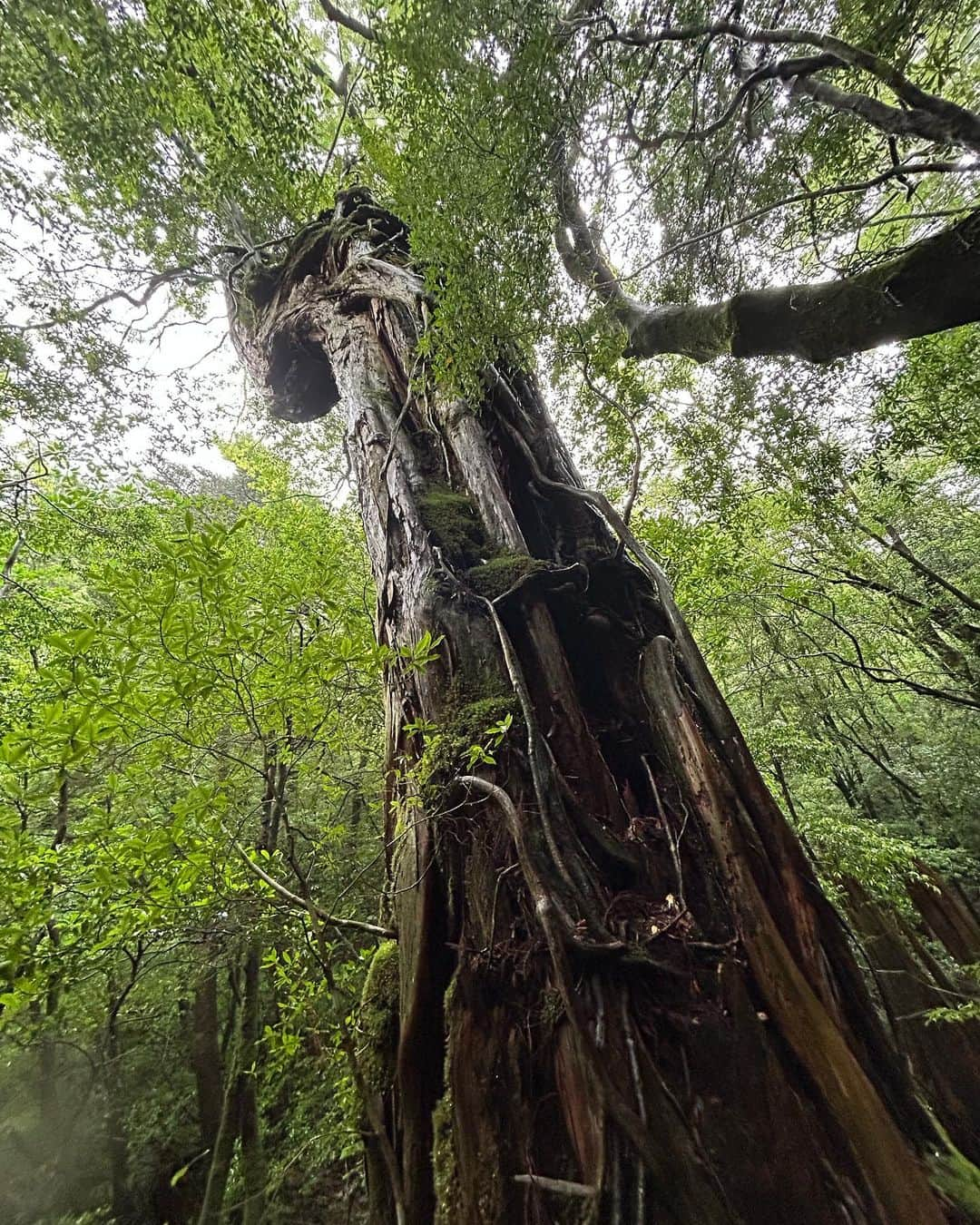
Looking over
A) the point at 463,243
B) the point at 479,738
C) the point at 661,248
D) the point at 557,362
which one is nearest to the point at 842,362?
the point at 661,248

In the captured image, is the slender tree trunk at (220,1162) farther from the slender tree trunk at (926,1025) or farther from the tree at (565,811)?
the slender tree trunk at (926,1025)

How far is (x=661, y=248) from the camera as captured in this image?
3.56 m

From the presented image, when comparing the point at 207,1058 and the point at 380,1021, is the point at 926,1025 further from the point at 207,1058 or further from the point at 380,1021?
the point at 207,1058

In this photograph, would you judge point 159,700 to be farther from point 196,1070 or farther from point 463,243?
point 196,1070

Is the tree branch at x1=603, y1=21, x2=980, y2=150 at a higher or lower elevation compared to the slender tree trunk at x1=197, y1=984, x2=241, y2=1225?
higher

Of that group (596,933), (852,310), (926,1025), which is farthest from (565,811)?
(926,1025)

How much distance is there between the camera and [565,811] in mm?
1890

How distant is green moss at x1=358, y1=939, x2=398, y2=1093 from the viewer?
5.86 feet

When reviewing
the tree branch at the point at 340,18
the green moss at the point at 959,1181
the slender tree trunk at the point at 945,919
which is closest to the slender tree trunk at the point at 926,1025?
the slender tree trunk at the point at 945,919

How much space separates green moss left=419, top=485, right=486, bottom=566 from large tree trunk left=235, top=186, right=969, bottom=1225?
0.04 feet

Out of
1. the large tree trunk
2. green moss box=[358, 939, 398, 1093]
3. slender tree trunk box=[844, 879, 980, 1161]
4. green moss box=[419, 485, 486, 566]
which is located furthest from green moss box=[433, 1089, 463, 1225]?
slender tree trunk box=[844, 879, 980, 1161]

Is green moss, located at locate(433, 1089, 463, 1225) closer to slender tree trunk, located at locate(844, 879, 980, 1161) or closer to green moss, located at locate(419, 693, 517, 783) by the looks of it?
green moss, located at locate(419, 693, 517, 783)

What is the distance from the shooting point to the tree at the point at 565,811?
1.34m

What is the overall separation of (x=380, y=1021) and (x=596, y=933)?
95cm
